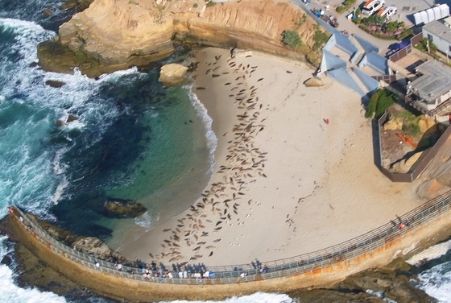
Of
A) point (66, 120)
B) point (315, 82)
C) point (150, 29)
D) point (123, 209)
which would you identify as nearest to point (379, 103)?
point (315, 82)

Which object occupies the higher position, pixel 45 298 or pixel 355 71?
pixel 355 71

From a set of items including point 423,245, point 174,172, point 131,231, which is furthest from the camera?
point 174,172

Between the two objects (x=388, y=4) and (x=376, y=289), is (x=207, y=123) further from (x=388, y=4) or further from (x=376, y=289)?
(x=376, y=289)

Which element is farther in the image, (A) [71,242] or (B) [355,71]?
(B) [355,71]

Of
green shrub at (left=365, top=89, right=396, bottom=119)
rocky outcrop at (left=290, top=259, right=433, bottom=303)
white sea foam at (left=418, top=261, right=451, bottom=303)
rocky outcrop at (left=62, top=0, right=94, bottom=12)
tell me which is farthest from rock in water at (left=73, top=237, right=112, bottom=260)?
rocky outcrop at (left=62, top=0, right=94, bottom=12)

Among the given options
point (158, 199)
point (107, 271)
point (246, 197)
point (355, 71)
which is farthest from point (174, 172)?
point (355, 71)

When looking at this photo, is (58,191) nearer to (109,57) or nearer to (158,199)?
(158,199)

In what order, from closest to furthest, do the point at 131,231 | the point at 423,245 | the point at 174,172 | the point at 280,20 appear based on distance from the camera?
the point at 423,245
the point at 131,231
the point at 174,172
the point at 280,20
